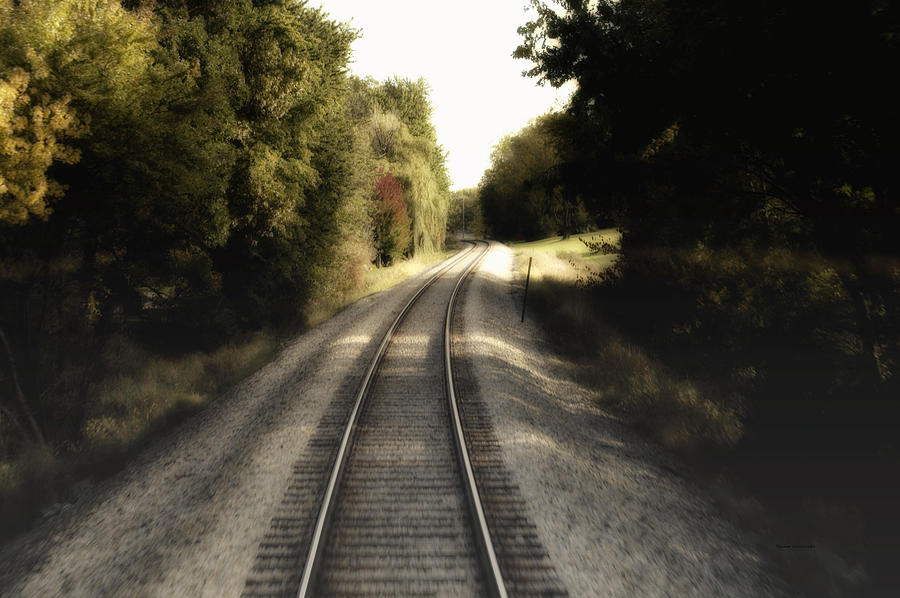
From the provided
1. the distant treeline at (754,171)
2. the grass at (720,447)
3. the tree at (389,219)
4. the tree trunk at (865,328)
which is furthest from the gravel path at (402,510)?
the tree at (389,219)

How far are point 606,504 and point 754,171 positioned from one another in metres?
6.49

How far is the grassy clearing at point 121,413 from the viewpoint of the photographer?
6.14 meters

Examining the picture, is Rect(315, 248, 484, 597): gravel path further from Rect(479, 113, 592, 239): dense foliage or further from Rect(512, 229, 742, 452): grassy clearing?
Rect(479, 113, 592, 239): dense foliage

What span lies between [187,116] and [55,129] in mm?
2975

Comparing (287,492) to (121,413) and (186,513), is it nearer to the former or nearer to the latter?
(186,513)

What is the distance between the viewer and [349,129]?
17438mm

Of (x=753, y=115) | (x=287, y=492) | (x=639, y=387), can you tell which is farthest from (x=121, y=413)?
(x=753, y=115)

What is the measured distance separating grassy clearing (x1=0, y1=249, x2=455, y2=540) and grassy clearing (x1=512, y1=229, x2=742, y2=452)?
9.08m

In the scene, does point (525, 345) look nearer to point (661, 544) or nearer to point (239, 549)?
point (661, 544)

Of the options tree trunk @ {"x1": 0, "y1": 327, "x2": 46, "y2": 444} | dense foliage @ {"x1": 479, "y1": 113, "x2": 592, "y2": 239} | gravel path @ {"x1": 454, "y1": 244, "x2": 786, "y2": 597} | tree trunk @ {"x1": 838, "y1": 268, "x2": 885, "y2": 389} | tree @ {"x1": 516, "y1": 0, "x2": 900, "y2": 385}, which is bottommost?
gravel path @ {"x1": 454, "y1": 244, "x2": 786, "y2": 597}

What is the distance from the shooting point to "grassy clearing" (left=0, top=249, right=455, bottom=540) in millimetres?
6141

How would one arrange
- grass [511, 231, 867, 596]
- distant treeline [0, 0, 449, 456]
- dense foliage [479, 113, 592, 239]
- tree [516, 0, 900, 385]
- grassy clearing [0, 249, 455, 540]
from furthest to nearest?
dense foliage [479, 113, 592, 239]
distant treeline [0, 0, 449, 456]
grassy clearing [0, 249, 455, 540]
tree [516, 0, 900, 385]
grass [511, 231, 867, 596]

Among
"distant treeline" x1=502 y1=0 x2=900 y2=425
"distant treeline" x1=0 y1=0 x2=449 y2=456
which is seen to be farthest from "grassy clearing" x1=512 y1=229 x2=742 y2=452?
"distant treeline" x1=0 y1=0 x2=449 y2=456

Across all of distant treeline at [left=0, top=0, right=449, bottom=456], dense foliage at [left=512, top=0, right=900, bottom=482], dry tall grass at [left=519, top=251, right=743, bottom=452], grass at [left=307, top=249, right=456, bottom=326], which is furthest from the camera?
grass at [left=307, top=249, right=456, bottom=326]
